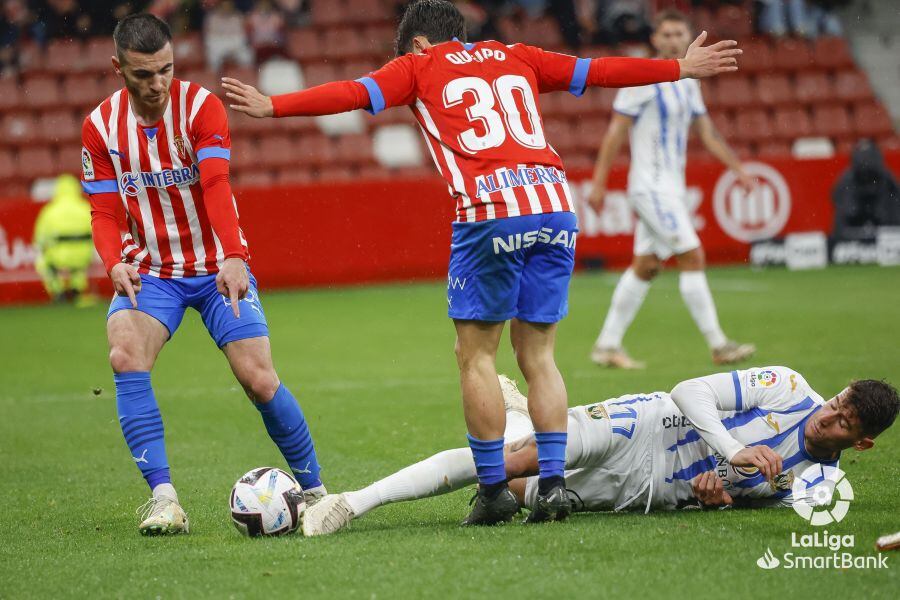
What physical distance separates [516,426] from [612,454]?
0.52 meters

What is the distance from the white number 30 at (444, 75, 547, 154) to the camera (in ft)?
15.7

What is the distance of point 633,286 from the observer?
937cm

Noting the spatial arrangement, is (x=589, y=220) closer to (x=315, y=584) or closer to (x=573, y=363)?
(x=573, y=363)

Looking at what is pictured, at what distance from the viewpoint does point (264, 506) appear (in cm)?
468

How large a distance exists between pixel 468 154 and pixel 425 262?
11.3m

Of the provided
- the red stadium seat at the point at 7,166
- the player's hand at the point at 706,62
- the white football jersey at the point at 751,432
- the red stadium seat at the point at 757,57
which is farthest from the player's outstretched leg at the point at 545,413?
the red stadium seat at the point at 757,57

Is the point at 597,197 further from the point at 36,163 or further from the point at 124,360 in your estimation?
the point at 36,163

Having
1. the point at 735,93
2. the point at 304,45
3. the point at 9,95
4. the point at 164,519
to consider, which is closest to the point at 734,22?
the point at 735,93

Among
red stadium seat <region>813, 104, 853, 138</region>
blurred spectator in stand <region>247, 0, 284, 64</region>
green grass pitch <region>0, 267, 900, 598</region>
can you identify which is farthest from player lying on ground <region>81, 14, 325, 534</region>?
red stadium seat <region>813, 104, 853, 138</region>

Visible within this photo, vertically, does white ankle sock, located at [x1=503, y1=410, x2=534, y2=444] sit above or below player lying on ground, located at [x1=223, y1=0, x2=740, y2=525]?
below

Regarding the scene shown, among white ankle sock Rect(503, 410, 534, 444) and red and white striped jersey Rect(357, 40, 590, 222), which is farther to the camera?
white ankle sock Rect(503, 410, 534, 444)

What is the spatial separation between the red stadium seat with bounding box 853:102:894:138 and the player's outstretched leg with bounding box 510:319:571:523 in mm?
16611

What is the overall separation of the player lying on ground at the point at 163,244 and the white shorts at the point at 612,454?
3.52 ft

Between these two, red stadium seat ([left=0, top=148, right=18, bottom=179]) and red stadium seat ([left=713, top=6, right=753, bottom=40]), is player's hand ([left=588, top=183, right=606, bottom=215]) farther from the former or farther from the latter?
red stadium seat ([left=713, top=6, right=753, bottom=40])
